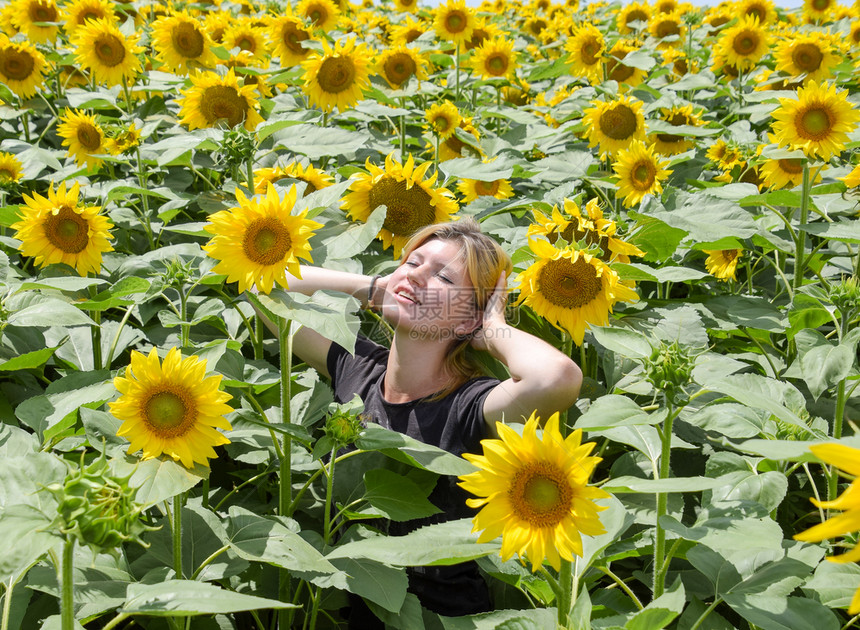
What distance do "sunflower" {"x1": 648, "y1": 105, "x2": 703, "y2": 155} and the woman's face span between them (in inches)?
72.9

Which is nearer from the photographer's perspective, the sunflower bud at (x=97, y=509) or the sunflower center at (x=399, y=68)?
the sunflower bud at (x=97, y=509)

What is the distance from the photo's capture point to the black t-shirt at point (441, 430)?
2.02 meters

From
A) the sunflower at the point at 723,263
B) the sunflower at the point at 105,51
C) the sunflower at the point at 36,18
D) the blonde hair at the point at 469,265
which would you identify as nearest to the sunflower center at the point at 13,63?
the sunflower at the point at 105,51

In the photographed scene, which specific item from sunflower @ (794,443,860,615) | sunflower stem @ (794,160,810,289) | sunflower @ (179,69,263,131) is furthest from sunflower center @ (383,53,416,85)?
sunflower @ (794,443,860,615)

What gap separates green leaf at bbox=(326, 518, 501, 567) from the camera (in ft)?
4.60

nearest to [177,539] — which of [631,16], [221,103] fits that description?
[221,103]

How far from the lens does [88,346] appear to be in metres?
2.55

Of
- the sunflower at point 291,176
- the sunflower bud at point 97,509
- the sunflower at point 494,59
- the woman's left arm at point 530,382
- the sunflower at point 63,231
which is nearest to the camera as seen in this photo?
the sunflower bud at point 97,509

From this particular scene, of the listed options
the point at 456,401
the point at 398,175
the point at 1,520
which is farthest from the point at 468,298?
the point at 1,520

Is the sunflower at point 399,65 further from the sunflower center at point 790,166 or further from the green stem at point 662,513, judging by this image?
the green stem at point 662,513

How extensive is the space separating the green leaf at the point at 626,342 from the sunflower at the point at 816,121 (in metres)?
1.41

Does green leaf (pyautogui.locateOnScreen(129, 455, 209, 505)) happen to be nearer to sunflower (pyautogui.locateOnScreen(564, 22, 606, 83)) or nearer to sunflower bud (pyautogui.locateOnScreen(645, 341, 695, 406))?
sunflower bud (pyautogui.locateOnScreen(645, 341, 695, 406))

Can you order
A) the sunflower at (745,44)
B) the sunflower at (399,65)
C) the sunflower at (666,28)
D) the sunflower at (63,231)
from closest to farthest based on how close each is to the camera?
the sunflower at (63,231), the sunflower at (399,65), the sunflower at (745,44), the sunflower at (666,28)

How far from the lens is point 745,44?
4.49 meters
